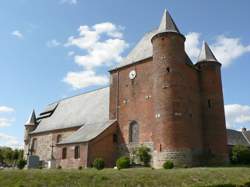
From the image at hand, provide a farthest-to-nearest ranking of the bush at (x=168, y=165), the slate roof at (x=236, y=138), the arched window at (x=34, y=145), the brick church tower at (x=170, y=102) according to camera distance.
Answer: the slate roof at (x=236, y=138)
the arched window at (x=34, y=145)
the brick church tower at (x=170, y=102)
the bush at (x=168, y=165)

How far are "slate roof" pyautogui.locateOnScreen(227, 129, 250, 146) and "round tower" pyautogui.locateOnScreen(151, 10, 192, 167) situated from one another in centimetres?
2813

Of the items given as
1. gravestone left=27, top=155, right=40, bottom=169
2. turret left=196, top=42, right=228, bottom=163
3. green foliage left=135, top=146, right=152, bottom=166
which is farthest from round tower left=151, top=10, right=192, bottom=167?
gravestone left=27, top=155, right=40, bottom=169

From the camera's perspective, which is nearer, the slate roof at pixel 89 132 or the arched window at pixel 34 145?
the slate roof at pixel 89 132

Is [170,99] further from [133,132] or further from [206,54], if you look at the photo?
[206,54]

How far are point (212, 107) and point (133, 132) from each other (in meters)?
9.54

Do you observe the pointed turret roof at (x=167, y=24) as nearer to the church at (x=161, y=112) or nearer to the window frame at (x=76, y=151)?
the church at (x=161, y=112)

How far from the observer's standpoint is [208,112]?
35438 mm

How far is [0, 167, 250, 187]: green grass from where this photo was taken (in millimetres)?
21016

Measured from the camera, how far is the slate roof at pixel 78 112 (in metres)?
42.2

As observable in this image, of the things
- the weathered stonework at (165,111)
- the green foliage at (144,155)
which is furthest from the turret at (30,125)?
the green foliage at (144,155)

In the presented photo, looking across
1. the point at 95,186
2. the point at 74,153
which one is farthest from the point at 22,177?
the point at 74,153

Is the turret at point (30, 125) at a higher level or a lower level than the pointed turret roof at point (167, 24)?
lower

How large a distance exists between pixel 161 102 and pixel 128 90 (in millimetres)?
6191

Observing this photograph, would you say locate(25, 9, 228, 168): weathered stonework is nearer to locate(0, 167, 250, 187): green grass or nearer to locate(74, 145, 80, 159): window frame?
locate(74, 145, 80, 159): window frame
